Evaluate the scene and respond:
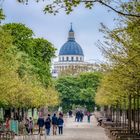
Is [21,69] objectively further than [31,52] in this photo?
No

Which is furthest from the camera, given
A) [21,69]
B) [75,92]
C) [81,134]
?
[75,92]

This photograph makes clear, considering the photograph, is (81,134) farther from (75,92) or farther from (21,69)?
(75,92)

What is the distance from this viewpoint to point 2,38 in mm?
38500

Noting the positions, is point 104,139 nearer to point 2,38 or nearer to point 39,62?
point 2,38

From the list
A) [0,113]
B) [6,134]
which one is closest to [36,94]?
[0,113]

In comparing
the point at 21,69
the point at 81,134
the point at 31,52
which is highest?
the point at 31,52

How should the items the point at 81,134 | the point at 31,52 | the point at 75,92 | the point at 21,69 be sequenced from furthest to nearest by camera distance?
1. the point at 75,92
2. the point at 31,52
3. the point at 21,69
4. the point at 81,134

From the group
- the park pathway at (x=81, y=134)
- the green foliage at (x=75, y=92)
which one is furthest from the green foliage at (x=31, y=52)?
the green foliage at (x=75, y=92)

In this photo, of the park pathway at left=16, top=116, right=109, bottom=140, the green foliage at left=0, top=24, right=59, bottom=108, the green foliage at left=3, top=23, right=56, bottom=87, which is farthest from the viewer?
the green foliage at left=3, top=23, right=56, bottom=87

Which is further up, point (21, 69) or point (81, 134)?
point (21, 69)

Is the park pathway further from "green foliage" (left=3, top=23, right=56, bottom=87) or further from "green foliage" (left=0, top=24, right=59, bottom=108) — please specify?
"green foliage" (left=3, top=23, right=56, bottom=87)

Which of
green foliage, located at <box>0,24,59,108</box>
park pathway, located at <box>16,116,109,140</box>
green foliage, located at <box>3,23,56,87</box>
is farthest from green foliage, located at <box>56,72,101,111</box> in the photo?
park pathway, located at <box>16,116,109,140</box>

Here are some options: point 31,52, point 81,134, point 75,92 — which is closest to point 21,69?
point 31,52

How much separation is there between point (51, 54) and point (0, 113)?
37706 mm
